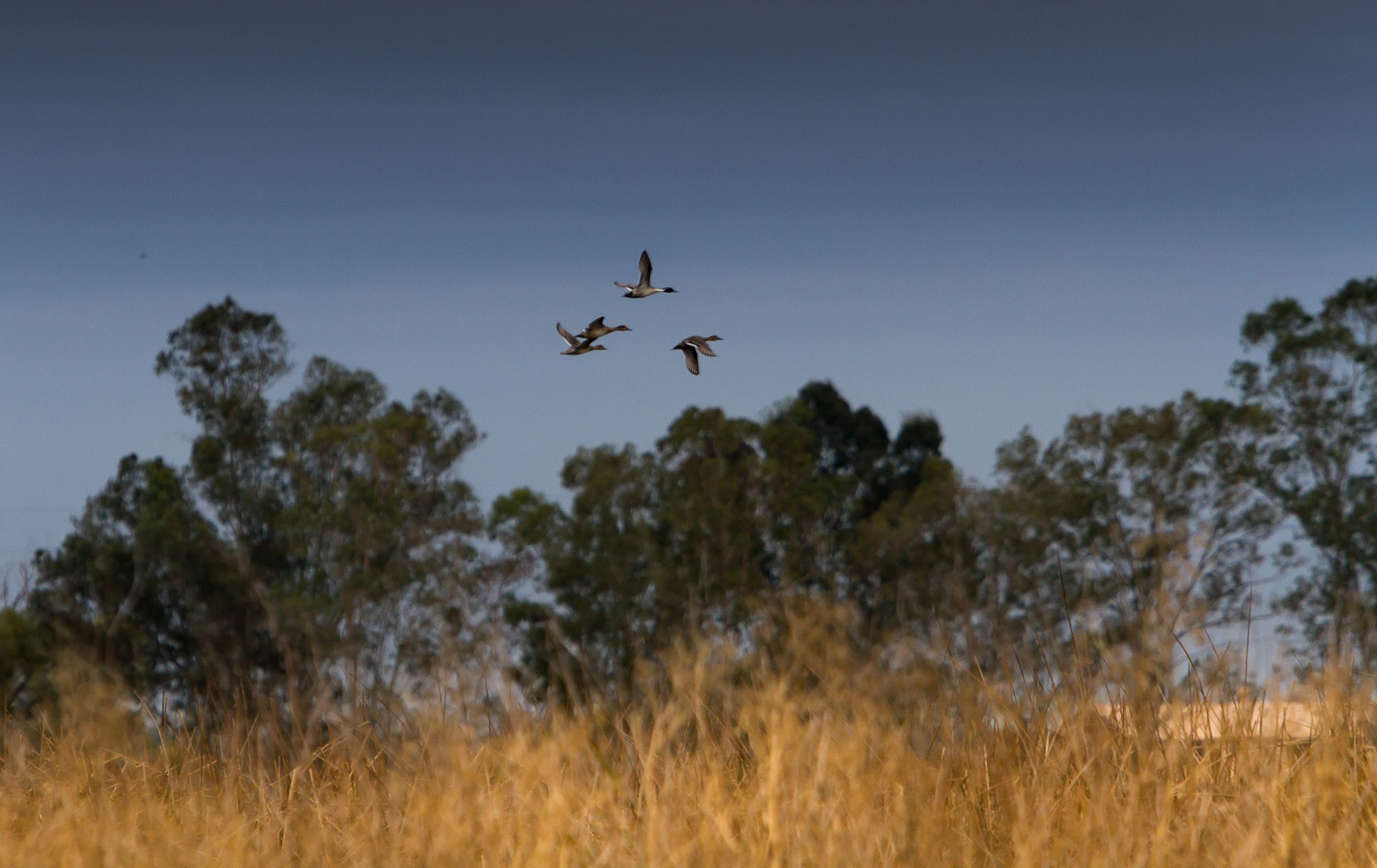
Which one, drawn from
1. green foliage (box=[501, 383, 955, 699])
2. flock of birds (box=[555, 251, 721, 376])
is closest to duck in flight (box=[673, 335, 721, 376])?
flock of birds (box=[555, 251, 721, 376])

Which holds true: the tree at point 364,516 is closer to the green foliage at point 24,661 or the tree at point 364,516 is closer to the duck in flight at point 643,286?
the green foliage at point 24,661

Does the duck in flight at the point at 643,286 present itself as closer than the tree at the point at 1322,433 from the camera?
Yes

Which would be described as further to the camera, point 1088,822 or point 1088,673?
point 1088,673

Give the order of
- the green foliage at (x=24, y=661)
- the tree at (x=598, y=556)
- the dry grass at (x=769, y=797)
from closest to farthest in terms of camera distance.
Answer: the dry grass at (x=769, y=797)
the green foliage at (x=24, y=661)
the tree at (x=598, y=556)

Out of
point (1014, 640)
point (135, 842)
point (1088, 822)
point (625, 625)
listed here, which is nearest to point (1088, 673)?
point (1014, 640)

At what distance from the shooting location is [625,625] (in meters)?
28.8

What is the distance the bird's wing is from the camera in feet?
14.4

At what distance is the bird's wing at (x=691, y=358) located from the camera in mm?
4395

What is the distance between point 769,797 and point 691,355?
1.41 m

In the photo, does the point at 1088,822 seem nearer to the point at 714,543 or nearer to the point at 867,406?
the point at 714,543

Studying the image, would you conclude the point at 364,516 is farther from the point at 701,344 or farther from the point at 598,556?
the point at 701,344

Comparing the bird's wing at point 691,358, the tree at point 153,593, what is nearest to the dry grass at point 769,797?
the bird's wing at point 691,358

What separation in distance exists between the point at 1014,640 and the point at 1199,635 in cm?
70

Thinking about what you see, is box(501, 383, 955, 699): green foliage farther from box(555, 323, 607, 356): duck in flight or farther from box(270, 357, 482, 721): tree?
box(555, 323, 607, 356): duck in flight
